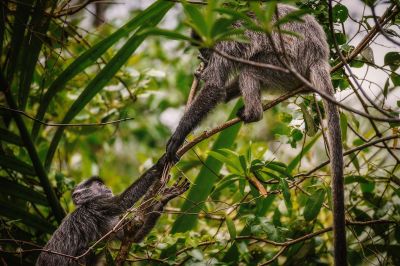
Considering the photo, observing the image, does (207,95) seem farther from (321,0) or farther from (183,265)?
(183,265)

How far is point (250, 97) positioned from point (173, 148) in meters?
0.72

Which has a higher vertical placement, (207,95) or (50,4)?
(50,4)

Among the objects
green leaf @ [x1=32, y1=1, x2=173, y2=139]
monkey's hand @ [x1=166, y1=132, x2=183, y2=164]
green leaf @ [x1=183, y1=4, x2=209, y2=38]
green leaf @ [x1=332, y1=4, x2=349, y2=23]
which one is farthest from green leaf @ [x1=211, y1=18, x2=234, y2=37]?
monkey's hand @ [x1=166, y1=132, x2=183, y2=164]

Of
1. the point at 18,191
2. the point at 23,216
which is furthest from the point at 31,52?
the point at 23,216

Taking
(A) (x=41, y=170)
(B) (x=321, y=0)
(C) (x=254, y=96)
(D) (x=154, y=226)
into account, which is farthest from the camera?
(D) (x=154, y=226)

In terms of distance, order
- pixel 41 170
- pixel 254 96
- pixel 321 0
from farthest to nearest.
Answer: pixel 254 96 → pixel 41 170 → pixel 321 0

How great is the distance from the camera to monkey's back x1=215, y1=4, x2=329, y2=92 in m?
3.09

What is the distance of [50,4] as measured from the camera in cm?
337

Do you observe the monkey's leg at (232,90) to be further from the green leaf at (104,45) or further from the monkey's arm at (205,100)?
A: the green leaf at (104,45)

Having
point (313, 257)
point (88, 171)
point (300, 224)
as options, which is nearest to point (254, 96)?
point (300, 224)

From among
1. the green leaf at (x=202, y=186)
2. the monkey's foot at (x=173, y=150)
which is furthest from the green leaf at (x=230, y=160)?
the green leaf at (x=202, y=186)

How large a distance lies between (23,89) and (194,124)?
50.4 inches

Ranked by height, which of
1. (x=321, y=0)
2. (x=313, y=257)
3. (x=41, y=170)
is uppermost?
(x=321, y=0)

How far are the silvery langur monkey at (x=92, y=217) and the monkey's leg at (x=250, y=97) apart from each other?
723mm
